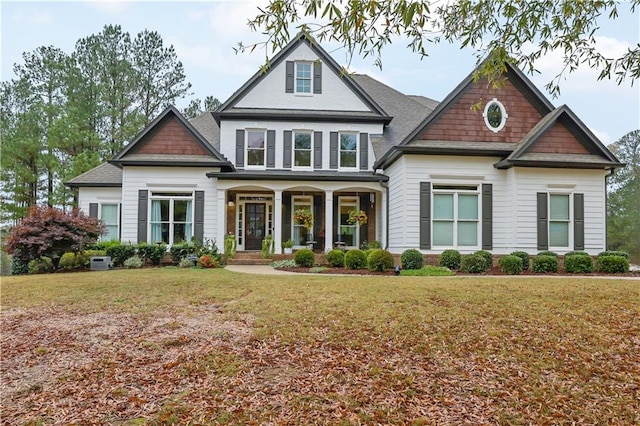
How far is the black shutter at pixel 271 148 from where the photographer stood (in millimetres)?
17344

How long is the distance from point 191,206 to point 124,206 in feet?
7.98

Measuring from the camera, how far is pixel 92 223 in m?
13.6

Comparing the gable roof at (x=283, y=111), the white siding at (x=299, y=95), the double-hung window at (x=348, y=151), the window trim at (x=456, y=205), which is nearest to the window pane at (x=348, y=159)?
the double-hung window at (x=348, y=151)

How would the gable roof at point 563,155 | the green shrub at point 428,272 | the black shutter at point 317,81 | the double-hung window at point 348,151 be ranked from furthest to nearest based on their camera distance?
the black shutter at point 317,81, the double-hung window at point 348,151, the gable roof at point 563,155, the green shrub at point 428,272

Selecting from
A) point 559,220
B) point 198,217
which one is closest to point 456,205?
point 559,220

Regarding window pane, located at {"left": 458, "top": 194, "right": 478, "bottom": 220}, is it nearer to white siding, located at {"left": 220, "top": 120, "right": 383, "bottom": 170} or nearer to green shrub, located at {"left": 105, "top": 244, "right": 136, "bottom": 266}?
white siding, located at {"left": 220, "top": 120, "right": 383, "bottom": 170}

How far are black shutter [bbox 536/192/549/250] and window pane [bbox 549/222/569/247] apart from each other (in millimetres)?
262

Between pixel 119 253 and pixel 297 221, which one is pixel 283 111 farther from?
pixel 119 253

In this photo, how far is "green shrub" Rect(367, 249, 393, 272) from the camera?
1195cm

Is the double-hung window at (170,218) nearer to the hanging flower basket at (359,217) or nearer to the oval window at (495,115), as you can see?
the hanging flower basket at (359,217)

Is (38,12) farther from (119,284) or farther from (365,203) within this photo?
(365,203)

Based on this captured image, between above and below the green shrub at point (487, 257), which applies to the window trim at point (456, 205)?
above

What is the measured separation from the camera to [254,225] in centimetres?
1816

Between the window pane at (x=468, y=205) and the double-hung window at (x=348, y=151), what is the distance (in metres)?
5.26
